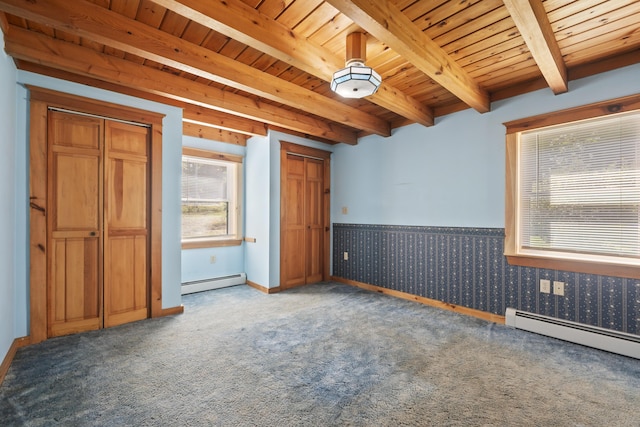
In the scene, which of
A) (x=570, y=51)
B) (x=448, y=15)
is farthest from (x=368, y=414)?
(x=570, y=51)

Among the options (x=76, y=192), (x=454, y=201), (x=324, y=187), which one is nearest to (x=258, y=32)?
(x=76, y=192)

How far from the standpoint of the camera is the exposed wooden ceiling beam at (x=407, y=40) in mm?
1680

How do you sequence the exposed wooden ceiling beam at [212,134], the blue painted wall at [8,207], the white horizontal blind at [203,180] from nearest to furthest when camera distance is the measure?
the blue painted wall at [8,207]
the exposed wooden ceiling beam at [212,134]
the white horizontal blind at [203,180]

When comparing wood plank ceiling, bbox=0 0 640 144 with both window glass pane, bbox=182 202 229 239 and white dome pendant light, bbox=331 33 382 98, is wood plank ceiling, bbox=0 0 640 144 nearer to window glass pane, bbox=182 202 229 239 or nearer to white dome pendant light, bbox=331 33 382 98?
white dome pendant light, bbox=331 33 382 98

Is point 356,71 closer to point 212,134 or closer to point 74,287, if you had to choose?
point 212,134

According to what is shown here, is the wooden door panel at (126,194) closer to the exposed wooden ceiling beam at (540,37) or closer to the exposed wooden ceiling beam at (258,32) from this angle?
the exposed wooden ceiling beam at (258,32)

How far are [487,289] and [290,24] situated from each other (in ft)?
10.5

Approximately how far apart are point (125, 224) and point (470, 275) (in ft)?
12.4

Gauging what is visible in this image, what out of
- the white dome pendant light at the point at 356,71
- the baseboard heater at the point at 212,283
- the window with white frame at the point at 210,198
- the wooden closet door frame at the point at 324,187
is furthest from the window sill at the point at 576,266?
the window with white frame at the point at 210,198

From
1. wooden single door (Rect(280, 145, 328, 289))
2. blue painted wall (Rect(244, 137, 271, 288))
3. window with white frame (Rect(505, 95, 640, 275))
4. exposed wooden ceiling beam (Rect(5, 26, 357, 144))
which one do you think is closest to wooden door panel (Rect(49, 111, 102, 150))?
exposed wooden ceiling beam (Rect(5, 26, 357, 144))

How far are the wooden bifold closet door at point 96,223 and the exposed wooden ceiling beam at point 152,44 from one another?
113 centimetres

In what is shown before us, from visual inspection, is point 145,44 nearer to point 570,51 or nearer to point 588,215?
point 570,51

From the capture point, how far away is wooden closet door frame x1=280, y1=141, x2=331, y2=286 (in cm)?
438

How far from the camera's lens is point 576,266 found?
2637 mm
